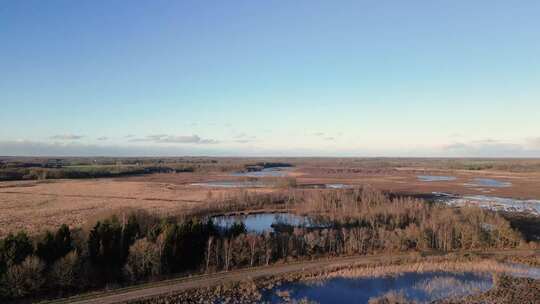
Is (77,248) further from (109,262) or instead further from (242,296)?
(242,296)

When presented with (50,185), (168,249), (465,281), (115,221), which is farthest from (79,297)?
(50,185)

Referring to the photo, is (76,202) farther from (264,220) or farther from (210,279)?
(210,279)

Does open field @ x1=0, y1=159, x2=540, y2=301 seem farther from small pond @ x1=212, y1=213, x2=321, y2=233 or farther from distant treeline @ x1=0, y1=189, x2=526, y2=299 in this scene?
small pond @ x1=212, y1=213, x2=321, y2=233

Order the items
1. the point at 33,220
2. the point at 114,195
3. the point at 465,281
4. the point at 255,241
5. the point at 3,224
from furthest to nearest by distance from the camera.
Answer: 1. the point at 114,195
2. the point at 33,220
3. the point at 3,224
4. the point at 255,241
5. the point at 465,281

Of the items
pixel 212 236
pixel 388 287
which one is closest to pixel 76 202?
pixel 212 236

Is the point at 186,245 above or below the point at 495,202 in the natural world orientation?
above

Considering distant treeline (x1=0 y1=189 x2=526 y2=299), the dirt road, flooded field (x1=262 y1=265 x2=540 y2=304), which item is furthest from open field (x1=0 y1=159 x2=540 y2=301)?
flooded field (x1=262 y1=265 x2=540 y2=304)
